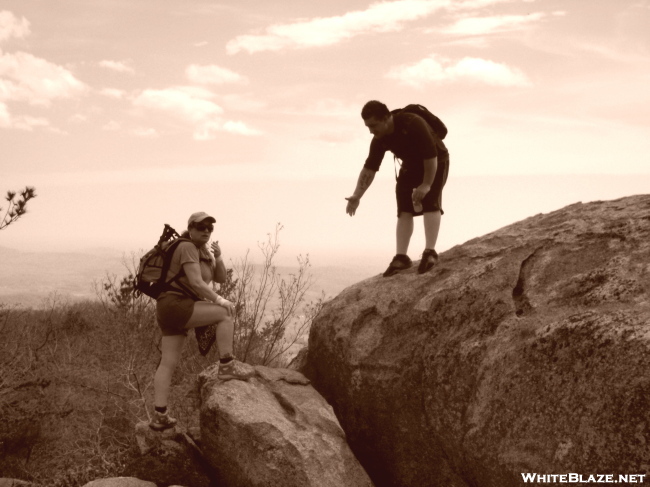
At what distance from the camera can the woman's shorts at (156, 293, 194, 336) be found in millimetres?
6102

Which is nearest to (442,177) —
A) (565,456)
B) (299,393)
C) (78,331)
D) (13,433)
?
(299,393)

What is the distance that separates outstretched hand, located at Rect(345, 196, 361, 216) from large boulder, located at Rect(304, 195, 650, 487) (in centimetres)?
85

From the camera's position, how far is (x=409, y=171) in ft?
22.5

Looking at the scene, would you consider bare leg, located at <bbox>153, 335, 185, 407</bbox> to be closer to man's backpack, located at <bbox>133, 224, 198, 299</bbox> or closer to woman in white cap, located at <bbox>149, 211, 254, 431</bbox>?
woman in white cap, located at <bbox>149, 211, 254, 431</bbox>

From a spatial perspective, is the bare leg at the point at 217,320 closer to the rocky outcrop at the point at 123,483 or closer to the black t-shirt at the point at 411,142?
the rocky outcrop at the point at 123,483

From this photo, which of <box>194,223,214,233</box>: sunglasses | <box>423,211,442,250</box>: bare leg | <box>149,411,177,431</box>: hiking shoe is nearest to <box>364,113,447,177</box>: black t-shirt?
<box>423,211,442,250</box>: bare leg

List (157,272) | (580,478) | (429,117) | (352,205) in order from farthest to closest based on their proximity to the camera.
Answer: (352,205) → (429,117) → (157,272) → (580,478)

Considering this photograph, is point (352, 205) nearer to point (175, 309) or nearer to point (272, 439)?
point (175, 309)

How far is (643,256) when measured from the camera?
16.3 feet

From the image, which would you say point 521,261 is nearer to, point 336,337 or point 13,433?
point 336,337

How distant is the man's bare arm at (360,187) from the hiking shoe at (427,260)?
1007mm

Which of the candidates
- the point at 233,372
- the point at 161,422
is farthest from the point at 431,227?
the point at 161,422

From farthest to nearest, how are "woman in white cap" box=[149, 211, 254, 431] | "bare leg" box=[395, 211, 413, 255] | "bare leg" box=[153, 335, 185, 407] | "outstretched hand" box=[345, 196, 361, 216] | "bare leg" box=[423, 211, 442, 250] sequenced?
"outstretched hand" box=[345, 196, 361, 216]
"bare leg" box=[395, 211, 413, 255]
"bare leg" box=[423, 211, 442, 250]
"bare leg" box=[153, 335, 185, 407]
"woman in white cap" box=[149, 211, 254, 431]

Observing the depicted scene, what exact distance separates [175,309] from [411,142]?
9.76 feet
